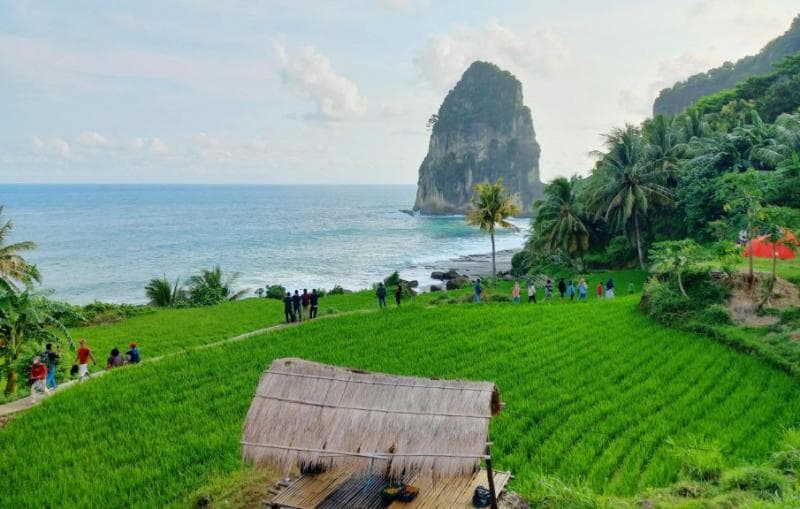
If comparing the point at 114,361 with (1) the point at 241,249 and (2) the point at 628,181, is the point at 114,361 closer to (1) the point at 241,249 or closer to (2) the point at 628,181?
(2) the point at 628,181

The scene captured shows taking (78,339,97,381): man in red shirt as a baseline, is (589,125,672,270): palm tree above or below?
above

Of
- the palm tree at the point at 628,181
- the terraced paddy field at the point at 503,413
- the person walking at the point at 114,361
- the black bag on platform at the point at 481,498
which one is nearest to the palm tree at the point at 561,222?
the palm tree at the point at 628,181

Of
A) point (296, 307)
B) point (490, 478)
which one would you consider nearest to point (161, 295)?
point (296, 307)

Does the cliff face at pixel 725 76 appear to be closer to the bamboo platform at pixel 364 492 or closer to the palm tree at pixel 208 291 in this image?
the palm tree at pixel 208 291

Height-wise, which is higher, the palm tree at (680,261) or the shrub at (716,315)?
the palm tree at (680,261)

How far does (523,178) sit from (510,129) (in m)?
11.4

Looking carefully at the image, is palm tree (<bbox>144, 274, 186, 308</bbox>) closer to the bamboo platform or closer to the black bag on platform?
the bamboo platform

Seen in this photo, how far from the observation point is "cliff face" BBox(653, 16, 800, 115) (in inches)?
2933

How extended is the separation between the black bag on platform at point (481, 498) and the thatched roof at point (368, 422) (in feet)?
2.00

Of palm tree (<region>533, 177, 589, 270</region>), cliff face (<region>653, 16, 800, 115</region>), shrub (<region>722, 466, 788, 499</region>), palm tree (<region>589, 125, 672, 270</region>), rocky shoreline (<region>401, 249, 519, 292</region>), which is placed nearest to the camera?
shrub (<region>722, 466, 788, 499</region>)

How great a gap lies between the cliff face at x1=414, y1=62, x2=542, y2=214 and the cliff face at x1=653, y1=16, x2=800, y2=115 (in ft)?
107

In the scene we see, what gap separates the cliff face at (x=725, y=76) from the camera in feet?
244

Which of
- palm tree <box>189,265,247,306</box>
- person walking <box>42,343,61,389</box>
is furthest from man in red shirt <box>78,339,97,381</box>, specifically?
palm tree <box>189,265,247,306</box>

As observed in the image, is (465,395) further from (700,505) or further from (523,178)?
(523,178)
